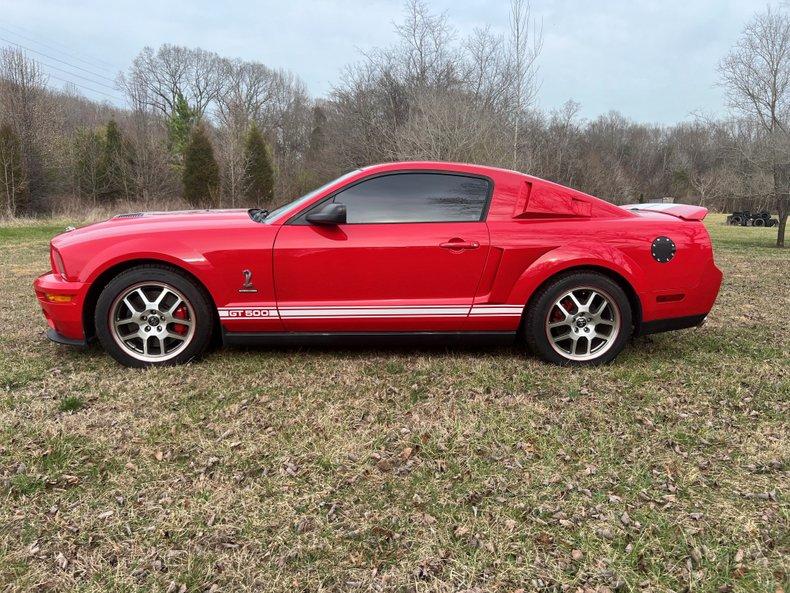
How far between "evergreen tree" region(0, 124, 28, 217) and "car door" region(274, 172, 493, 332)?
21.4 m

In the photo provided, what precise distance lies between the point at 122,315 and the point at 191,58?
50.1 m

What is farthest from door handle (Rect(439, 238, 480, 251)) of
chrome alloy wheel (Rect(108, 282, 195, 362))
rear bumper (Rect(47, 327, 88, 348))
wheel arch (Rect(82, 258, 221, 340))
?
rear bumper (Rect(47, 327, 88, 348))

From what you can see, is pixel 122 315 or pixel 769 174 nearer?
pixel 122 315

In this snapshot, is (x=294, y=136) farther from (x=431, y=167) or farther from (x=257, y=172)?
(x=431, y=167)

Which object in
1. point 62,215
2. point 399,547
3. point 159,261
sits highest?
point 62,215

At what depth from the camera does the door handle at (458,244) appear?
3379mm

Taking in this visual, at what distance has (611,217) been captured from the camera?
3584mm

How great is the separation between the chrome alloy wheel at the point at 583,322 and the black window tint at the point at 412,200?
907mm

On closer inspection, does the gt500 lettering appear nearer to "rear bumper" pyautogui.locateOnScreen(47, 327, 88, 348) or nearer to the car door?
the car door

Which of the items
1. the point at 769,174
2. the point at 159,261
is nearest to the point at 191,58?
the point at 769,174

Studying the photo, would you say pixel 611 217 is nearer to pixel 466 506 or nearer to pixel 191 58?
pixel 466 506

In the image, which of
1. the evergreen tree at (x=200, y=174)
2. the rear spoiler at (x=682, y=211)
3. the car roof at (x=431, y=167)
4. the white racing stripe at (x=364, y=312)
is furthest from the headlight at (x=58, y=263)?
the evergreen tree at (x=200, y=174)

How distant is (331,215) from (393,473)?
1.76 m

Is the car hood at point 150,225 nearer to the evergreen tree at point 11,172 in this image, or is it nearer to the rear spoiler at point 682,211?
the rear spoiler at point 682,211
